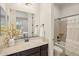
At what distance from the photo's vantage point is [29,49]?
1.42 m

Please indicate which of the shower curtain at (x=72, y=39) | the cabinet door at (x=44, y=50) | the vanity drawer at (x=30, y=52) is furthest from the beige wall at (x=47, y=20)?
the shower curtain at (x=72, y=39)

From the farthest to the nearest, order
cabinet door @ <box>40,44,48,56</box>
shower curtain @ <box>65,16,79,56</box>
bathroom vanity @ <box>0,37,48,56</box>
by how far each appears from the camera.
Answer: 1. shower curtain @ <box>65,16,79,56</box>
2. cabinet door @ <box>40,44,48,56</box>
3. bathroom vanity @ <box>0,37,48,56</box>

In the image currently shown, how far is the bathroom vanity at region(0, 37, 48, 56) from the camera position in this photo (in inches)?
49.3

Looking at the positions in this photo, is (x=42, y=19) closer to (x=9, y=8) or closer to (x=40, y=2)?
(x=40, y=2)

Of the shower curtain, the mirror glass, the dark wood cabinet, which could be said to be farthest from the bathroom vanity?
the shower curtain

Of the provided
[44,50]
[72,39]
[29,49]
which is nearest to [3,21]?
[29,49]

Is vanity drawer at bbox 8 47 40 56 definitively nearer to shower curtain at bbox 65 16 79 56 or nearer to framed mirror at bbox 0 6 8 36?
framed mirror at bbox 0 6 8 36

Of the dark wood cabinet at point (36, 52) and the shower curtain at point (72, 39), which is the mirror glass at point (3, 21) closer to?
the dark wood cabinet at point (36, 52)

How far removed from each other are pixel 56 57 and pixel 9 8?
111cm

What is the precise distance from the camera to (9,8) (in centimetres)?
138

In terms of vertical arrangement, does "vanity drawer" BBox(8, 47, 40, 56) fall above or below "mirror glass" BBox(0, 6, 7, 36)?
below

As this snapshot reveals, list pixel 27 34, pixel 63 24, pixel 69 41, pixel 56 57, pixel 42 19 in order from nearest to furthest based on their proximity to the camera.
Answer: pixel 56 57, pixel 27 34, pixel 42 19, pixel 69 41, pixel 63 24

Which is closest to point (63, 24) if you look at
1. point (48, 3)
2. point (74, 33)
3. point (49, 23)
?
point (74, 33)

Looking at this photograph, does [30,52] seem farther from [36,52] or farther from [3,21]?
[3,21]
